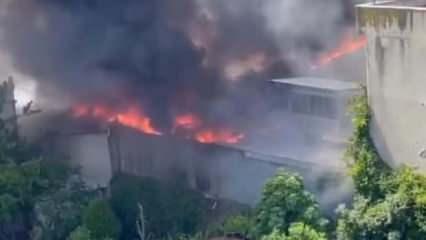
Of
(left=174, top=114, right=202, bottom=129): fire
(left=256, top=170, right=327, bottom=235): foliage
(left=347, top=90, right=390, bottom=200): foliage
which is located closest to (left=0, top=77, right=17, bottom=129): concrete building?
(left=174, top=114, right=202, bottom=129): fire

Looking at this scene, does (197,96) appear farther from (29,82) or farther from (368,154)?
(368,154)

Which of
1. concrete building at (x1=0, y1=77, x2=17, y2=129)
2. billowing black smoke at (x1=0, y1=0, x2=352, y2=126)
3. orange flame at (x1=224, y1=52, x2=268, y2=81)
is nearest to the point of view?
concrete building at (x1=0, y1=77, x2=17, y2=129)

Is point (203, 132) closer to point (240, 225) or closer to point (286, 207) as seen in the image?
point (240, 225)

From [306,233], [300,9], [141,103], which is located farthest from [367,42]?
[141,103]

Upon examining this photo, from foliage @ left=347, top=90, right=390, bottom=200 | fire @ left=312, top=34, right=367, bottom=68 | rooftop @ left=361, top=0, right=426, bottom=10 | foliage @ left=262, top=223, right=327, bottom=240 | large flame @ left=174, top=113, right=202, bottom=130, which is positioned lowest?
foliage @ left=262, top=223, right=327, bottom=240

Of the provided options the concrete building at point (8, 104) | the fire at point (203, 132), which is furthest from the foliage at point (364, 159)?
the concrete building at point (8, 104)

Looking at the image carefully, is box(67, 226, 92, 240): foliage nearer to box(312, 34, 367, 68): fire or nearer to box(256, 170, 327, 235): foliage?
box(256, 170, 327, 235): foliage
